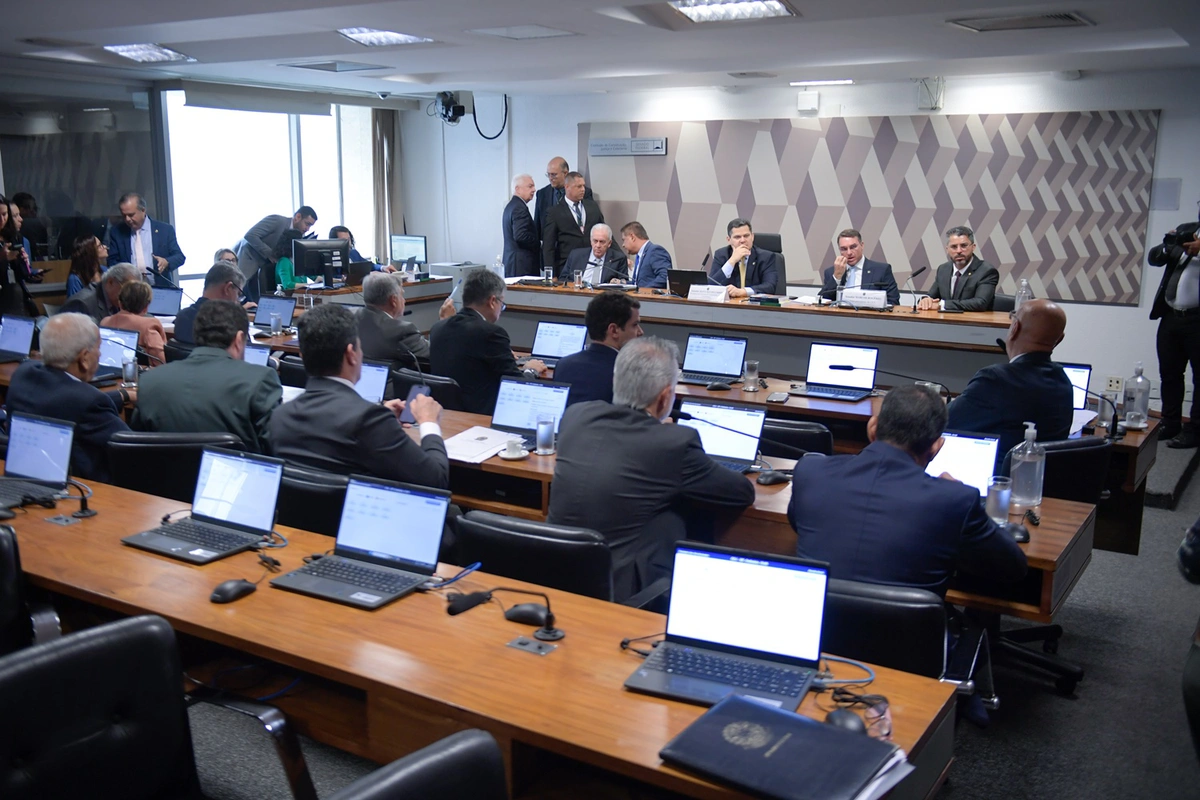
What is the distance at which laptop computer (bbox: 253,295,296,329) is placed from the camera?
7.20 m

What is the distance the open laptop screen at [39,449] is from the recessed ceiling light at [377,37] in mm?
3999

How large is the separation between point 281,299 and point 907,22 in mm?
4607

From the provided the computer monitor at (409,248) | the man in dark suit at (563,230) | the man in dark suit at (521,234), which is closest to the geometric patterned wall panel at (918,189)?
the man in dark suit at (563,230)

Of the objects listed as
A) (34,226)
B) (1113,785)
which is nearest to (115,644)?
(1113,785)

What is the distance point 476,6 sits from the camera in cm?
527

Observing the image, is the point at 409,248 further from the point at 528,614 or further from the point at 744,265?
the point at 528,614

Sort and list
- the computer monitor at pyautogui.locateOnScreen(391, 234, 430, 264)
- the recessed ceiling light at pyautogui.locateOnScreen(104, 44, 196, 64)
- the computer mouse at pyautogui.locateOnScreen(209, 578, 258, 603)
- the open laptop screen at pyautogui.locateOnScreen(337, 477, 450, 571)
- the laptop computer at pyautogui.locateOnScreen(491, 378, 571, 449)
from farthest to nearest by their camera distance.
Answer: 1. the computer monitor at pyautogui.locateOnScreen(391, 234, 430, 264)
2. the recessed ceiling light at pyautogui.locateOnScreen(104, 44, 196, 64)
3. the laptop computer at pyautogui.locateOnScreen(491, 378, 571, 449)
4. the open laptop screen at pyautogui.locateOnScreen(337, 477, 450, 571)
5. the computer mouse at pyautogui.locateOnScreen(209, 578, 258, 603)

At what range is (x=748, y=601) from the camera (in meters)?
2.06

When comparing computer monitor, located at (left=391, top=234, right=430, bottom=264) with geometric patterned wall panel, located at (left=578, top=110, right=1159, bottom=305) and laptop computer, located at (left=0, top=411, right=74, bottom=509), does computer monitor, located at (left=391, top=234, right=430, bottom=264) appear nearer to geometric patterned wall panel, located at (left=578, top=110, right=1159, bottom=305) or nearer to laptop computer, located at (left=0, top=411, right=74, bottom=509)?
geometric patterned wall panel, located at (left=578, top=110, right=1159, bottom=305)

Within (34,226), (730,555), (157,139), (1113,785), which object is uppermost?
(157,139)

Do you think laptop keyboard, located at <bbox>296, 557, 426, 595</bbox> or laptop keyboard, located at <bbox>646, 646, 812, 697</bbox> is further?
laptop keyboard, located at <bbox>296, 557, 426, 595</bbox>

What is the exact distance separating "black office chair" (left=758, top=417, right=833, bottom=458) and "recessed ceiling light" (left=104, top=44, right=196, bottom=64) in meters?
6.09

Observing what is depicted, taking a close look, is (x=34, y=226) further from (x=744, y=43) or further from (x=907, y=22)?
(x=907, y=22)

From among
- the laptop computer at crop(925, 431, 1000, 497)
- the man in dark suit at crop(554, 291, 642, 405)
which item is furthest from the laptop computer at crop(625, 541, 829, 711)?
the man in dark suit at crop(554, 291, 642, 405)
